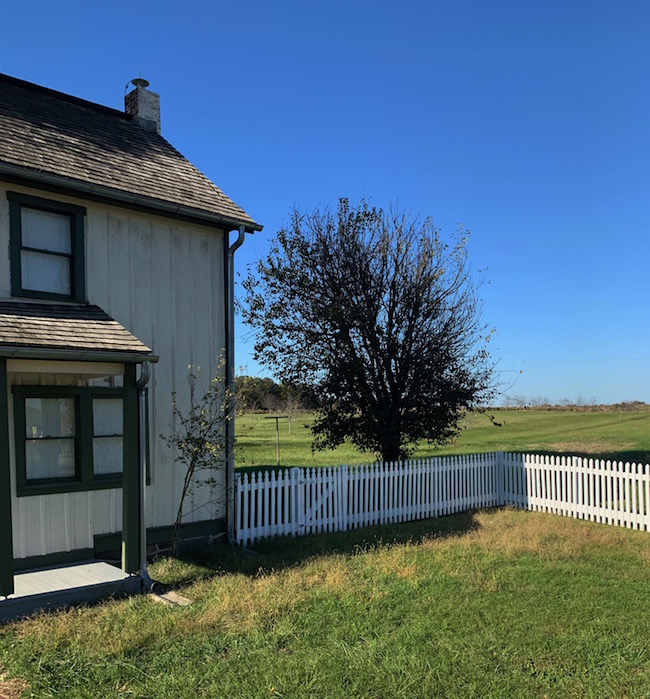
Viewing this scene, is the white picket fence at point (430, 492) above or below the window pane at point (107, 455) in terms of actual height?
below

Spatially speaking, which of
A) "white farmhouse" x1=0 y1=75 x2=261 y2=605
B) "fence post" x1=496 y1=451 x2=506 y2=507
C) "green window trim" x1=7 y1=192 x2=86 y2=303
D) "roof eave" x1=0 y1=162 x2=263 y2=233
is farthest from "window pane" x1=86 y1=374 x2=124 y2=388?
"fence post" x1=496 y1=451 x2=506 y2=507

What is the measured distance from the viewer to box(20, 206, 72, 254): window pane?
8.41 meters

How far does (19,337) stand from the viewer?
6957 mm

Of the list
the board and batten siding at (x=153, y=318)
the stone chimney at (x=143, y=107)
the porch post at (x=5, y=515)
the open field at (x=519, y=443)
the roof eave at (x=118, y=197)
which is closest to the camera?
the porch post at (x=5, y=515)

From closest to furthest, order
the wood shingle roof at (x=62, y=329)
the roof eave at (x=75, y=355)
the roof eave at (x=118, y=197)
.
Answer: the roof eave at (x=75, y=355), the wood shingle roof at (x=62, y=329), the roof eave at (x=118, y=197)

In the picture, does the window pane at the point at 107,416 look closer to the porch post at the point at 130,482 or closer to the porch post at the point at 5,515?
the porch post at the point at 130,482

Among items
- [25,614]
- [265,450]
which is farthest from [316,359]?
[265,450]

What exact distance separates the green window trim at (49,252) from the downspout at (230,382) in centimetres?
249

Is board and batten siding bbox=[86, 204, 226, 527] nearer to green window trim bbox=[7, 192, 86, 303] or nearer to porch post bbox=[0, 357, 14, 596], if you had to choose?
green window trim bbox=[7, 192, 86, 303]

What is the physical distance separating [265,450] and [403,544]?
1908 centimetres

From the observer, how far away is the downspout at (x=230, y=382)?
10141 millimetres

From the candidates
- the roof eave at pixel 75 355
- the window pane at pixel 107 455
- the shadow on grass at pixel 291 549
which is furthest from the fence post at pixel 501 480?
the roof eave at pixel 75 355

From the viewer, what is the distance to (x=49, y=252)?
27.9ft

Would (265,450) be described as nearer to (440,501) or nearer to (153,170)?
(440,501)
